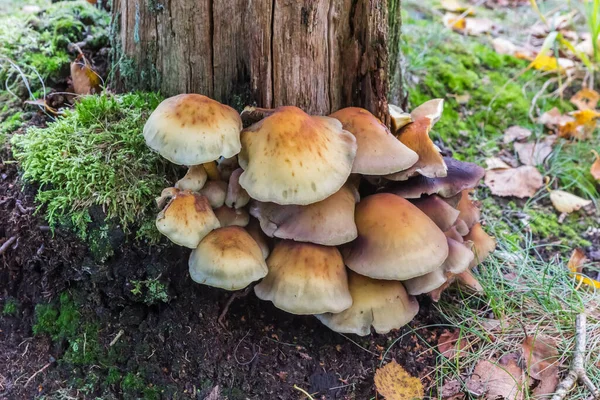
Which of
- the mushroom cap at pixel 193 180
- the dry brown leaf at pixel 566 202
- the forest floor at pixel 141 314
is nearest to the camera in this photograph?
the mushroom cap at pixel 193 180

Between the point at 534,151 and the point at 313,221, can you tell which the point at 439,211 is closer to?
the point at 313,221

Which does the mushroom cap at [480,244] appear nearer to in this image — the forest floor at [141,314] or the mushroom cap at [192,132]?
the forest floor at [141,314]

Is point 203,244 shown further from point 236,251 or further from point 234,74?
point 234,74

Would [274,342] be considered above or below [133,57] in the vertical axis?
below

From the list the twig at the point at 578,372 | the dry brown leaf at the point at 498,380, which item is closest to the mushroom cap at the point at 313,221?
the dry brown leaf at the point at 498,380

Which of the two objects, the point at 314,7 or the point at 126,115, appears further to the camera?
the point at 126,115

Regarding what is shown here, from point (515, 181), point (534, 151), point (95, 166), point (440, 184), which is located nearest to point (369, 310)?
point (440, 184)

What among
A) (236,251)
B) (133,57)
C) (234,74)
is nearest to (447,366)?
(236,251)
